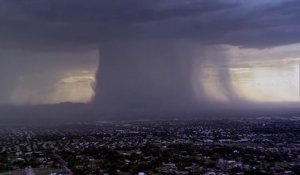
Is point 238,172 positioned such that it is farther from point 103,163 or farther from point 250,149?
point 250,149

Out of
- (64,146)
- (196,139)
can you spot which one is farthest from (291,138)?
(64,146)

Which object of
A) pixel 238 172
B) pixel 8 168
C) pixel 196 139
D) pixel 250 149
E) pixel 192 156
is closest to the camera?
pixel 238 172

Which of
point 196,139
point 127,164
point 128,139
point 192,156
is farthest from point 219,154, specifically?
point 128,139

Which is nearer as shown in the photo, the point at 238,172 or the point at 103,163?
the point at 238,172

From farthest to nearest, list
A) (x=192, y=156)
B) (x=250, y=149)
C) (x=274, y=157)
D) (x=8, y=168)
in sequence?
1. (x=250, y=149)
2. (x=192, y=156)
3. (x=274, y=157)
4. (x=8, y=168)

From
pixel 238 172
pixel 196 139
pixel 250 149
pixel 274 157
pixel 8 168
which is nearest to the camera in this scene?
pixel 238 172

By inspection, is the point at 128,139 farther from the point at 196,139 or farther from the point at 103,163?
the point at 103,163

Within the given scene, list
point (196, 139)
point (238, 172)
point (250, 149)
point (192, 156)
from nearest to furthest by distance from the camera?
point (238, 172)
point (192, 156)
point (250, 149)
point (196, 139)

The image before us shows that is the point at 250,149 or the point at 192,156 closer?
the point at 192,156
